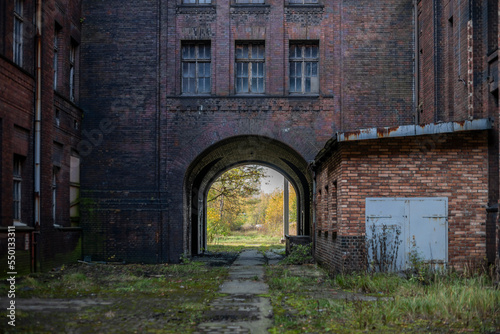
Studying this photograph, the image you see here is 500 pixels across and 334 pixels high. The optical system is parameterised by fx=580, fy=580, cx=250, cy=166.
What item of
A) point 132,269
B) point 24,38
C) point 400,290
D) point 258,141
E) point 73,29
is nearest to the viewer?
point 400,290

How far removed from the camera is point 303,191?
2714cm

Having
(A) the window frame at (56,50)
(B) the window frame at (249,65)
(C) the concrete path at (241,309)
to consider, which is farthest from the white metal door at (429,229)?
(A) the window frame at (56,50)

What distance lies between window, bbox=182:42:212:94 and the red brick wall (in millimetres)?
7974

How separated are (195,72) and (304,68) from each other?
3.83 meters

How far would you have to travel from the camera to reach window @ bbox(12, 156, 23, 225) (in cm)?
1481

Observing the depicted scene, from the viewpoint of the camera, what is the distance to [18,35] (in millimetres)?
15156

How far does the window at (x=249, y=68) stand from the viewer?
800 inches

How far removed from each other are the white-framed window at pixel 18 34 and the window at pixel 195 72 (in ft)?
20.4

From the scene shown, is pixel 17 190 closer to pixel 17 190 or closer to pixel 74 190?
pixel 17 190

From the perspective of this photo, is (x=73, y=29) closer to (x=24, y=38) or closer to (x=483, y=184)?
(x=24, y=38)

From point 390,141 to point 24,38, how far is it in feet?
32.4

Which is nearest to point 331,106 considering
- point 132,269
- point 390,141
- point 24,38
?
point 390,141

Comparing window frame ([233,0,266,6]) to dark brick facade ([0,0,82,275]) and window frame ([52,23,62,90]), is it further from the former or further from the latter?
window frame ([52,23,62,90])

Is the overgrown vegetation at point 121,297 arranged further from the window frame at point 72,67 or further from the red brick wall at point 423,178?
the window frame at point 72,67
